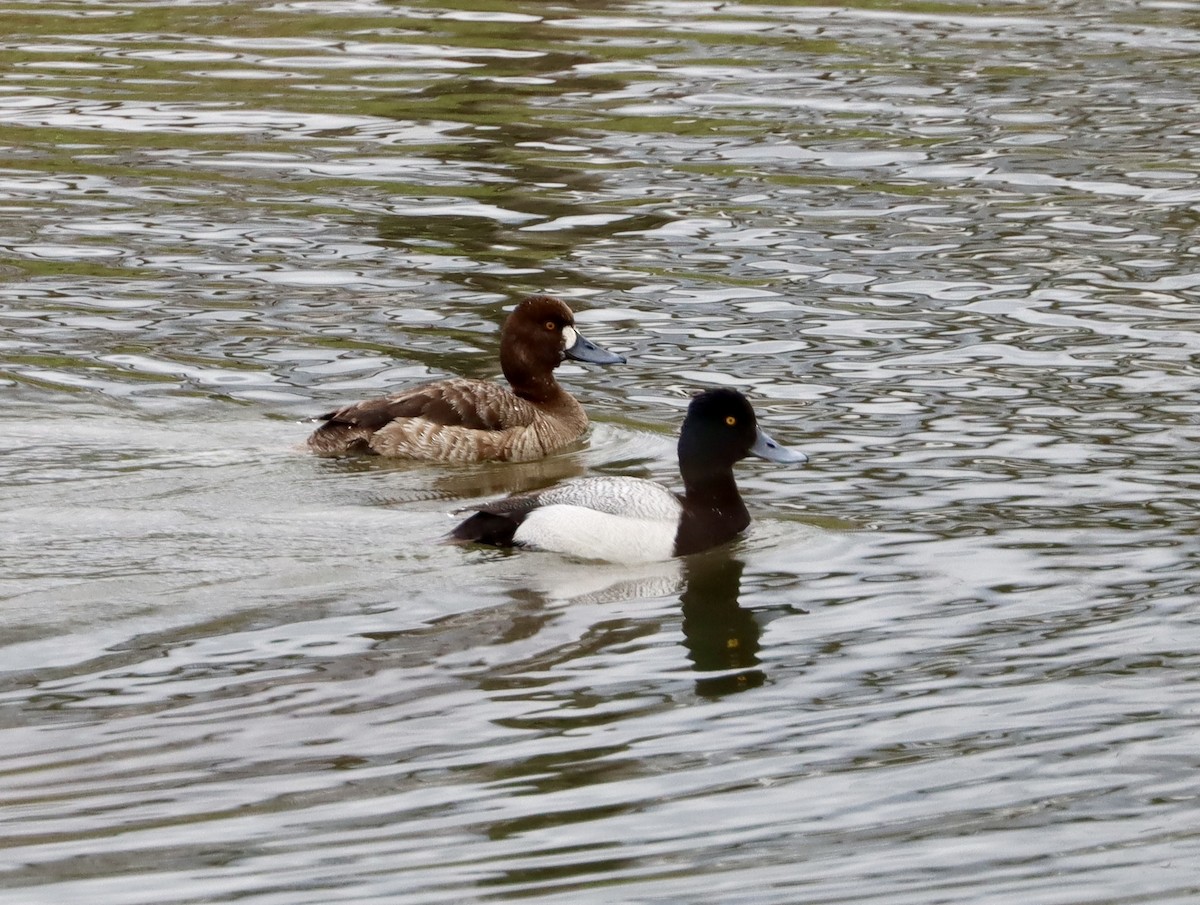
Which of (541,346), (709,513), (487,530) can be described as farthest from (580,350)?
(487,530)

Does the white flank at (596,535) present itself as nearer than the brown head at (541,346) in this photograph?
Yes

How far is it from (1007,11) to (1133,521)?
53.3 ft

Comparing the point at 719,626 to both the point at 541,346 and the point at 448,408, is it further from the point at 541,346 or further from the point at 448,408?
the point at 541,346

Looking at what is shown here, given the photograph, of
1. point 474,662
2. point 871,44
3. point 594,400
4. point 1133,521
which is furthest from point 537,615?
point 871,44

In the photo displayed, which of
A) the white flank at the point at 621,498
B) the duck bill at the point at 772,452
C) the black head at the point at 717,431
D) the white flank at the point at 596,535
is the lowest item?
the white flank at the point at 596,535

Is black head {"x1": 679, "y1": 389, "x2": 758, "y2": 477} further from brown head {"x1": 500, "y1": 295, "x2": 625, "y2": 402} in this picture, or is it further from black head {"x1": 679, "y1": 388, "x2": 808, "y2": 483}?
brown head {"x1": 500, "y1": 295, "x2": 625, "y2": 402}

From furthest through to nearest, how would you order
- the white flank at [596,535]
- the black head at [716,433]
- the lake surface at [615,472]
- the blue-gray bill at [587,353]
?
the blue-gray bill at [587,353] < the black head at [716,433] < the white flank at [596,535] < the lake surface at [615,472]

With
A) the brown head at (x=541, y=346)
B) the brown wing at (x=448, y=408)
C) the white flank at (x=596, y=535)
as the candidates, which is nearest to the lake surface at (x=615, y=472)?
the white flank at (x=596, y=535)

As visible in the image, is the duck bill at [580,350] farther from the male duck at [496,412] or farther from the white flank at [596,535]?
the white flank at [596,535]

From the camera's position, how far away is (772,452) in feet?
36.6

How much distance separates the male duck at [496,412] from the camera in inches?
479

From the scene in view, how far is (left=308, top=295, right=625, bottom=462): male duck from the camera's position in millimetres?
12172

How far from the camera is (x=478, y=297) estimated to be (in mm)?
15359

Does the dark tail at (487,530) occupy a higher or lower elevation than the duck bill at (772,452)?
lower
